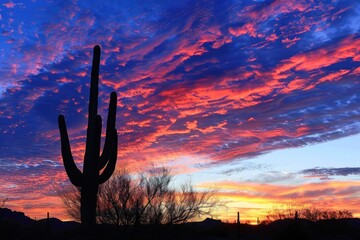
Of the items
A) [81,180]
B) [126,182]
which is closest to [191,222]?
[126,182]

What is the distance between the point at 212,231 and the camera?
31688 millimetres

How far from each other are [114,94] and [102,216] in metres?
7.56

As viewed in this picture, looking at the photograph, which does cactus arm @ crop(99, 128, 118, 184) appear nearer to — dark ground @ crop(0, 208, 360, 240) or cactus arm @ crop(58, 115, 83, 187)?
cactus arm @ crop(58, 115, 83, 187)

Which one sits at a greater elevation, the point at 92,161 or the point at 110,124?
the point at 110,124

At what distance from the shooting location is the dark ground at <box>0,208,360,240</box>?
22.2 meters

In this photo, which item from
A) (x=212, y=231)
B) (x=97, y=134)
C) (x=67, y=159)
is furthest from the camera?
(x=212, y=231)

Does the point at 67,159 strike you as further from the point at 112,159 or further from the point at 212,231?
the point at 212,231

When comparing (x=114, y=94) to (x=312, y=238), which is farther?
(x=312, y=238)

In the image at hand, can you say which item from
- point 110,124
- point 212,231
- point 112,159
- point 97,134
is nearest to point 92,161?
point 112,159

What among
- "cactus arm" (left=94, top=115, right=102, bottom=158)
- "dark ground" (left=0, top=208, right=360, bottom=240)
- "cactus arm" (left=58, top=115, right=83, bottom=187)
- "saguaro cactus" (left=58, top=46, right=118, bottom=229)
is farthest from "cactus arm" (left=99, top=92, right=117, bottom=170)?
"dark ground" (left=0, top=208, right=360, bottom=240)

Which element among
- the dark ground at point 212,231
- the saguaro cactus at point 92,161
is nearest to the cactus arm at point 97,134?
the saguaro cactus at point 92,161

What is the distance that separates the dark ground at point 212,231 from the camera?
22234 millimetres

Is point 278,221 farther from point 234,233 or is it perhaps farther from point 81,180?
→ point 81,180

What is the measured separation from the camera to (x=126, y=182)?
2364cm
